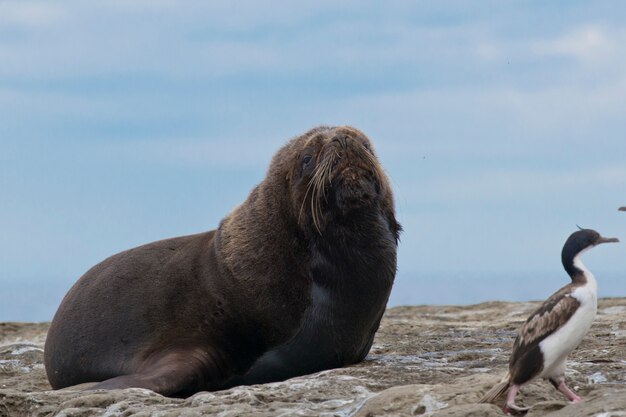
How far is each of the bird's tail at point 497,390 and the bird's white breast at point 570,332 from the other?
0.72ft

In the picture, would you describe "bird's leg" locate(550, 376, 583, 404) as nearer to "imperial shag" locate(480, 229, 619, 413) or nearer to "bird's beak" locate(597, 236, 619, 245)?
"imperial shag" locate(480, 229, 619, 413)

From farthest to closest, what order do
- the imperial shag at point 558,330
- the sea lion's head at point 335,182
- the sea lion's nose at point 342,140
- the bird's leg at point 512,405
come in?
the sea lion's nose at point 342,140 → the sea lion's head at point 335,182 → the imperial shag at point 558,330 → the bird's leg at point 512,405

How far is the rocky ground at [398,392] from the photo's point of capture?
6.41 meters

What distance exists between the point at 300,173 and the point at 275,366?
5.03ft

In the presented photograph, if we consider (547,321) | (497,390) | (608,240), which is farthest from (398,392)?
(608,240)

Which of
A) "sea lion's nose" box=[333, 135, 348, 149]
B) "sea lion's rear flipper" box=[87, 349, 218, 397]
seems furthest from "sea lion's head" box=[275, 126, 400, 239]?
"sea lion's rear flipper" box=[87, 349, 218, 397]

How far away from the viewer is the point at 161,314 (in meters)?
9.35

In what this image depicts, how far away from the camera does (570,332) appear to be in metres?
A: 6.42

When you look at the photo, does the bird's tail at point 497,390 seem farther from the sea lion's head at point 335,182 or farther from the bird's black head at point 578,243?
the sea lion's head at point 335,182

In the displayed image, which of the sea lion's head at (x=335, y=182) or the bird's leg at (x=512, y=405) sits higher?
the sea lion's head at (x=335, y=182)

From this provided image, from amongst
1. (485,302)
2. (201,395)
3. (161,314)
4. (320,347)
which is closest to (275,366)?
(320,347)

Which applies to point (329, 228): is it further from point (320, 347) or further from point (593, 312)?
point (593, 312)

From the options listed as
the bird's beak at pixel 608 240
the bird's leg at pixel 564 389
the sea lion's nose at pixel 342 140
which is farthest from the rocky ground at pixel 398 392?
the sea lion's nose at pixel 342 140

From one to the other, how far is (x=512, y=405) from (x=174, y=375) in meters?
3.17
